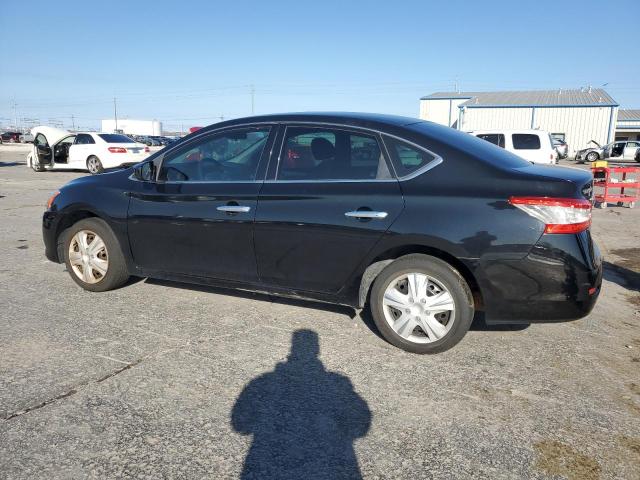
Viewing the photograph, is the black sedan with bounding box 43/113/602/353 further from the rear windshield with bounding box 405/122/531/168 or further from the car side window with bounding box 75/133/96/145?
the car side window with bounding box 75/133/96/145

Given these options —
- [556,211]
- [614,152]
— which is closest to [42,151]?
[556,211]

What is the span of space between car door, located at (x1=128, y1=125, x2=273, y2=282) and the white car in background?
47.4 feet

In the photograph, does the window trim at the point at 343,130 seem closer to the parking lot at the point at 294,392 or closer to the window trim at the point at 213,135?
the window trim at the point at 213,135

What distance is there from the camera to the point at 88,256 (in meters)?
4.70

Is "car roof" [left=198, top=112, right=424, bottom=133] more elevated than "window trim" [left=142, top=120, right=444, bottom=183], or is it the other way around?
"car roof" [left=198, top=112, right=424, bottom=133]

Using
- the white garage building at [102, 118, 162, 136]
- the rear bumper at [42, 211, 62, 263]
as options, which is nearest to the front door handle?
the rear bumper at [42, 211, 62, 263]

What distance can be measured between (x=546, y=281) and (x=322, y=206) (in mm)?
1573

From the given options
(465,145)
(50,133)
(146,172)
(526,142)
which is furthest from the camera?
(50,133)

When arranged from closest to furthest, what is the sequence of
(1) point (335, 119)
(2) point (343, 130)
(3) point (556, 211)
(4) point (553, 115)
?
1. (3) point (556, 211)
2. (2) point (343, 130)
3. (1) point (335, 119)
4. (4) point (553, 115)

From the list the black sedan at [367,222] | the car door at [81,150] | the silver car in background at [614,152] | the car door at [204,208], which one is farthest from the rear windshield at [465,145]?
the silver car in background at [614,152]

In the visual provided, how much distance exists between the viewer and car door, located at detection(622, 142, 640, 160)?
33.4 m

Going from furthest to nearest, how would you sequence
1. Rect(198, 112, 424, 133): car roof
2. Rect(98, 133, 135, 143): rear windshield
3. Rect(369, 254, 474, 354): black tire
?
Rect(98, 133, 135, 143): rear windshield < Rect(198, 112, 424, 133): car roof < Rect(369, 254, 474, 354): black tire

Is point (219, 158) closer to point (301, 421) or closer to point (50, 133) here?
point (301, 421)

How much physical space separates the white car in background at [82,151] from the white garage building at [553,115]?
106 feet
